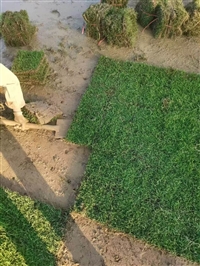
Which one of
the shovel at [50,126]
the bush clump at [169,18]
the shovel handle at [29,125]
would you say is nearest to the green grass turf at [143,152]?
the shovel at [50,126]

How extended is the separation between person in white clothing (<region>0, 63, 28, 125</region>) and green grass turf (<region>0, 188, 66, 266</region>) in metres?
1.35

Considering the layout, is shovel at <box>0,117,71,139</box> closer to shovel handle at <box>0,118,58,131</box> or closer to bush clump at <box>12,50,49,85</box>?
shovel handle at <box>0,118,58,131</box>

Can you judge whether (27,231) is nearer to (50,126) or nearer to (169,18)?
(50,126)

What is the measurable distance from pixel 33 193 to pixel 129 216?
1.62 meters

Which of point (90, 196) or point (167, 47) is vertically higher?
point (167, 47)

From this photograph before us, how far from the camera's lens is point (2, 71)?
475 cm

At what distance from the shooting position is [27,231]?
192 inches

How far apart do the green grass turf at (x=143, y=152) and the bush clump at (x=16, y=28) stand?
5.97ft

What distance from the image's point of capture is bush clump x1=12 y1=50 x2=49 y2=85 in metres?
6.33

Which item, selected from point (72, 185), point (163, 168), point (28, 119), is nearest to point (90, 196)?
point (72, 185)

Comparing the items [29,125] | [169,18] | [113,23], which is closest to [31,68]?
[29,125]

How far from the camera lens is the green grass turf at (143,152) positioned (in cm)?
494

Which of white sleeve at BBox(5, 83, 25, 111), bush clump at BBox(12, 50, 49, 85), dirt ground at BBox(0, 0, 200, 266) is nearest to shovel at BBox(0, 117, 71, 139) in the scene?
dirt ground at BBox(0, 0, 200, 266)

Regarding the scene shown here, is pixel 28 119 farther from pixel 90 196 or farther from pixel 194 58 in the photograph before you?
pixel 194 58
